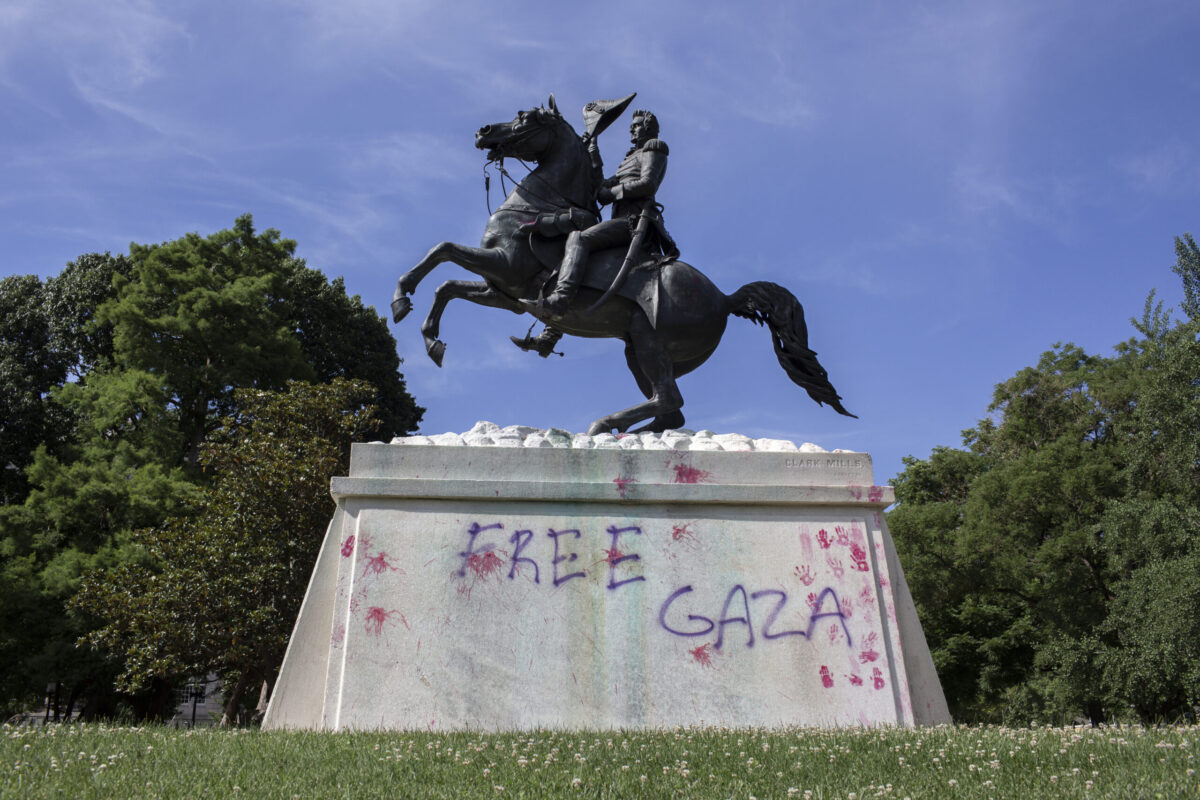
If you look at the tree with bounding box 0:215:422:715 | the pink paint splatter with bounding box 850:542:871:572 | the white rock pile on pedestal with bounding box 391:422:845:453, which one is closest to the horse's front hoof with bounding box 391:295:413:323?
the white rock pile on pedestal with bounding box 391:422:845:453

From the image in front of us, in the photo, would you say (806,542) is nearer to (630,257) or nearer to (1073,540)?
(630,257)

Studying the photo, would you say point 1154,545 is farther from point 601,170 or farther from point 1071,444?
point 601,170

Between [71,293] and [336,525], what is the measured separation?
2231cm

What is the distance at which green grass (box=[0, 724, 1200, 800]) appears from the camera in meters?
4.42

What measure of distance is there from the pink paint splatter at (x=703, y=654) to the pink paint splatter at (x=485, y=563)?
1565mm

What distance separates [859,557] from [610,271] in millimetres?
3688

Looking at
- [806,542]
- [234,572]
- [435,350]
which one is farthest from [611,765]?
[234,572]

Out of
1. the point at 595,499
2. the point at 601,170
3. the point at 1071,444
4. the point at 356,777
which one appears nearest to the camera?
the point at 356,777

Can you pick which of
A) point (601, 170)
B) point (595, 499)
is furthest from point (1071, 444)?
point (595, 499)

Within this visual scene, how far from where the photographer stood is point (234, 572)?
659 inches

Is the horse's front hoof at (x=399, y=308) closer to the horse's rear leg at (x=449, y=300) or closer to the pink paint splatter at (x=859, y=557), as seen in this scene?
the horse's rear leg at (x=449, y=300)

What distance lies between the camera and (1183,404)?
22.3m

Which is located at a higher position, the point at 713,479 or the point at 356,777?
the point at 713,479

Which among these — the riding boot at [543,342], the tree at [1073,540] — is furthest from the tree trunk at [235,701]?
the tree at [1073,540]
